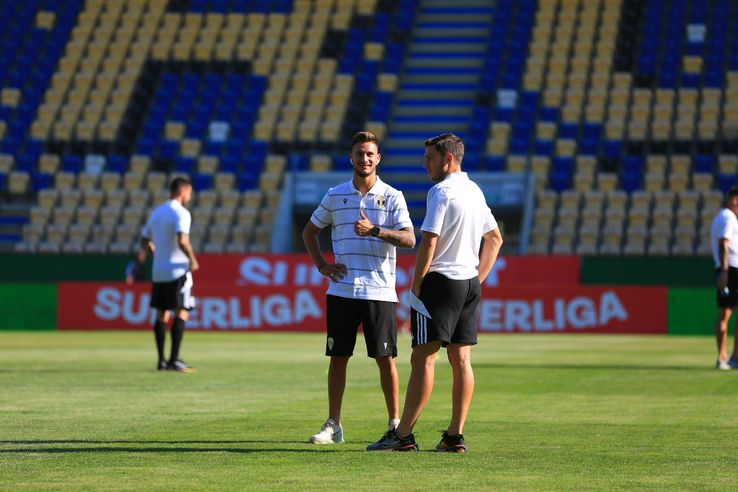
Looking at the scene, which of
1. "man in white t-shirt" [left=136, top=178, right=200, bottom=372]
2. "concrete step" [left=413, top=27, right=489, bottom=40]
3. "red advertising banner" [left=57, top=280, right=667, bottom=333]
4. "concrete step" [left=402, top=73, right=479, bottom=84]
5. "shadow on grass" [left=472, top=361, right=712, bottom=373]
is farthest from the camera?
"concrete step" [left=413, top=27, right=489, bottom=40]

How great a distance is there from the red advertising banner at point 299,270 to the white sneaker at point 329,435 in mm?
21690

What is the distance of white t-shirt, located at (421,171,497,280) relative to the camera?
900 centimetres

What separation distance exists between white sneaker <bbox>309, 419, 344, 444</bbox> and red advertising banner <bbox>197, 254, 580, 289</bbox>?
71.2 ft

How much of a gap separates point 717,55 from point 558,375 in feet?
80.9

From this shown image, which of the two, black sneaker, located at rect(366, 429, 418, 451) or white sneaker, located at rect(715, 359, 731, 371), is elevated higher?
white sneaker, located at rect(715, 359, 731, 371)

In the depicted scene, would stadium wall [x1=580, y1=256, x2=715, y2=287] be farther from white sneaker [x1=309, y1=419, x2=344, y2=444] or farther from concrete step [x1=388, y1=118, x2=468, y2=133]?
white sneaker [x1=309, y1=419, x2=344, y2=444]

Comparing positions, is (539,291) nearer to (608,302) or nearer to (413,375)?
(608,302)

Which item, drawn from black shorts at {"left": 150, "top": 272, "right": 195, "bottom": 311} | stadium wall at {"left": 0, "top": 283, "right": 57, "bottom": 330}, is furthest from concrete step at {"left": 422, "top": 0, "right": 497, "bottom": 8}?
black shorts at {"left": 150, "top": 272, "right": 195, "bottom": 311}

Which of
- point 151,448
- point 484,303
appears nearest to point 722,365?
point 151,448

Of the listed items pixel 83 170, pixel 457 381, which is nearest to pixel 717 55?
pixel 83 170

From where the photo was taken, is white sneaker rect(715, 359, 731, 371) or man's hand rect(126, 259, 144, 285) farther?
man's hand rect(126, 259, 144, 285)

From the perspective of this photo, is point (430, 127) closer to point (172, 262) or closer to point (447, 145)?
point (172, 262)

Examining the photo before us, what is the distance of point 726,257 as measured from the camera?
55.4 ft

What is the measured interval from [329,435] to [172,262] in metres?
7.82
